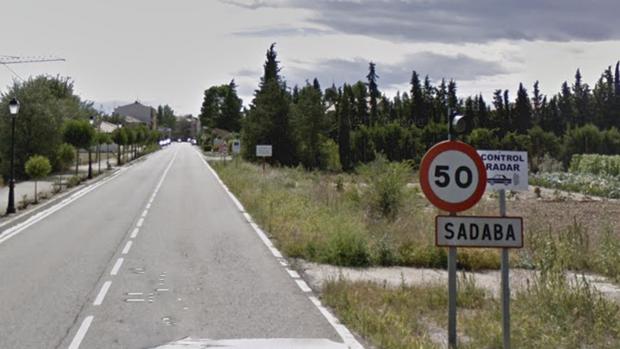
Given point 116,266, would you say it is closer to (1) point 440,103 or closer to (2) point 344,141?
(2) point 344,141

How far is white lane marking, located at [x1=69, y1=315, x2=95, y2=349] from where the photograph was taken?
23.5 feet

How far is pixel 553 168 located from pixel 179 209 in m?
50.0

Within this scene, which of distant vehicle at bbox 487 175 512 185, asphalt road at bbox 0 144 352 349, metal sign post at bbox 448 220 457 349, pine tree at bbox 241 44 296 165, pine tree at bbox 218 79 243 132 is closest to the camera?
distant vehicle at bbox 487 175 512 185

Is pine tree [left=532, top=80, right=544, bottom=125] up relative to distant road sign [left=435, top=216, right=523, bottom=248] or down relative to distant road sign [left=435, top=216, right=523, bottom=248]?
up

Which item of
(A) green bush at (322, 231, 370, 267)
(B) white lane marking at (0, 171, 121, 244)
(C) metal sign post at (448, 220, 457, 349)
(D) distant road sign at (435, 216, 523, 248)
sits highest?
(D) distant road sign at (435, 216, 523, 248)

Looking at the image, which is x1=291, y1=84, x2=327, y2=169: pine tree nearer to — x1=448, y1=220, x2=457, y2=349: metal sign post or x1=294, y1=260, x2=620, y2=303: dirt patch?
x1=294, y1=260, x2=620, y2=303: dirt patch

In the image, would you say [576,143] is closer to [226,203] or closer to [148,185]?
[148,185]

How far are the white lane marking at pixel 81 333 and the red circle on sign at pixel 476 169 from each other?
396 cm

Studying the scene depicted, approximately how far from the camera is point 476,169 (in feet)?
20.2

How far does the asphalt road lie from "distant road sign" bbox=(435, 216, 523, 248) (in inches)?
72.4

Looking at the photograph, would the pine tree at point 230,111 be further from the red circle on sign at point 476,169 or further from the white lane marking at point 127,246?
the red circle on sign at point 476,169

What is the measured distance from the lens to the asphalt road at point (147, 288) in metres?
7.62

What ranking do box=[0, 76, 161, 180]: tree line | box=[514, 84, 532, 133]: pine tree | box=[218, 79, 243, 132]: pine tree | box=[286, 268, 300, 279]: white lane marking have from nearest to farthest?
box=[286, 268, 300, 279]: white lane marking
box=[0, 76, 161, 180]: tree line
box=[514, 84, 532, 133]: pine tree
box=[218, 79, 243, 132]: pine tree

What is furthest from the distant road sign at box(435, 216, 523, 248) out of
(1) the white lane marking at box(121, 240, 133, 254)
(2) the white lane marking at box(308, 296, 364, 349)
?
(1) the white lane marking at box(121, 240, 133, 254)
